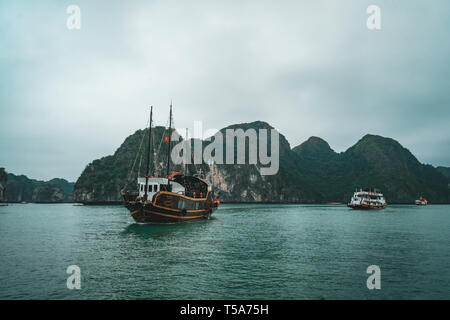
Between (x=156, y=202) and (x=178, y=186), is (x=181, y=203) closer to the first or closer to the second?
(x=178, y=186)

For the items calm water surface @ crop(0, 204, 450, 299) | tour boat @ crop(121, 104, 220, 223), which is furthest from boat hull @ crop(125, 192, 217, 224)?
calm water surface @ crop(0, 204, 450, 299)

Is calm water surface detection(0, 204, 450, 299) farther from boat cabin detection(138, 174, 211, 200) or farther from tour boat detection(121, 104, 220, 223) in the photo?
boat cabin detection(138, 174, 211, 200)

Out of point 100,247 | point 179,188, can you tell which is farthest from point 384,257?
point 179,188

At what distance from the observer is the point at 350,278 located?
1584 cm

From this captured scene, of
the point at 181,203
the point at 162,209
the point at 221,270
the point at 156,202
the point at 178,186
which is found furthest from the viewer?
the point at 178,186

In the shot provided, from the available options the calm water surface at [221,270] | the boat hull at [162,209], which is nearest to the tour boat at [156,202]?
the boat hull at [162,209]

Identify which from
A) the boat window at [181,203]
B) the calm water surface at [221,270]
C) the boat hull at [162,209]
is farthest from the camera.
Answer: the boat window at [181,203]

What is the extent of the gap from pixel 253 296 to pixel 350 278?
7103mm

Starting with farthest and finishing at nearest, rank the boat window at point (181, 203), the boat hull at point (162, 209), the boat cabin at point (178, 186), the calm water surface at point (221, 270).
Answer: the boat window at point (181, 203)
the boat cabin at point (178, 186)
the boat hull at point (162, 209)
the calm water surface at point (221, 270)

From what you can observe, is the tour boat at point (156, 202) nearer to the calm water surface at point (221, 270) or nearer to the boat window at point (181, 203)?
the boat window at point (181, 203)

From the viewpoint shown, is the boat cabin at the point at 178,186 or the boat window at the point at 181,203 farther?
the boat window at the point at 181,203

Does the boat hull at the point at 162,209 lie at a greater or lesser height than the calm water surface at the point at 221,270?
greater

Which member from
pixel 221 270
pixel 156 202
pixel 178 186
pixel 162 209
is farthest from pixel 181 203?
pixel 221 270
